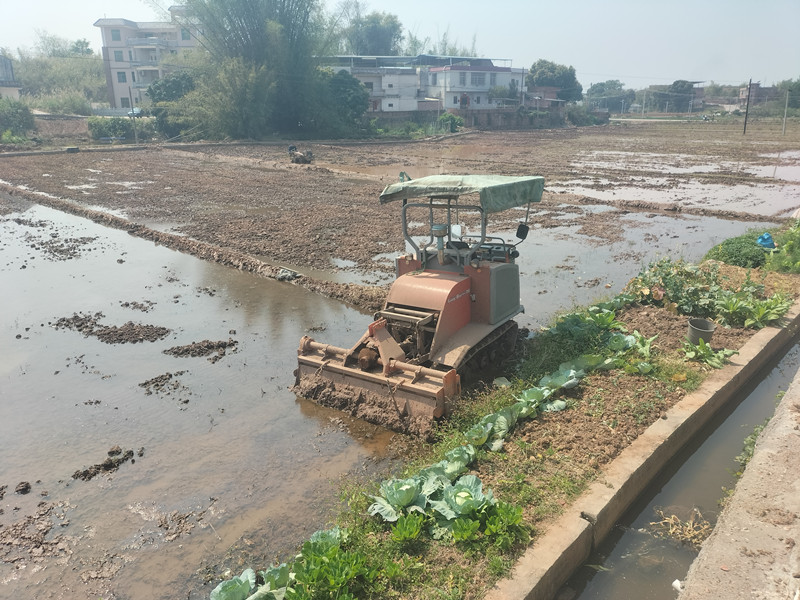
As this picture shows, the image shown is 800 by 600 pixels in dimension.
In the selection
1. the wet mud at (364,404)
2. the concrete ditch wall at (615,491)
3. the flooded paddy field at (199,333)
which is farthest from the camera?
the wet mud at (364,404)

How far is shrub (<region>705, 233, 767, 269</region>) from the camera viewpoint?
12191 millimetres

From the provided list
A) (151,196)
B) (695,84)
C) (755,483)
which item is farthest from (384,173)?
(695,84)

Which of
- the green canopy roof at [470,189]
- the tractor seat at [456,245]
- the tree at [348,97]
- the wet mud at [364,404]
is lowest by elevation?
the wet mud at [364,404]

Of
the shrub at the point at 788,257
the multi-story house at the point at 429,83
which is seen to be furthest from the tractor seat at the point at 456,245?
the multi-story house at the point at 429,83

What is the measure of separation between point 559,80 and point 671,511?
85.4 m

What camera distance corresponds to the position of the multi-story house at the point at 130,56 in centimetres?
6506

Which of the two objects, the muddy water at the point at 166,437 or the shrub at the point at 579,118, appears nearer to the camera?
the muddy water at the point at 166,437

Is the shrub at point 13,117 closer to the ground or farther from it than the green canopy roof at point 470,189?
farther from it

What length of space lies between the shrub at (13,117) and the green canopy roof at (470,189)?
45578 mm

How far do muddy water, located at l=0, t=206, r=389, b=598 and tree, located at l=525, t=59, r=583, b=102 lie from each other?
3133 inches

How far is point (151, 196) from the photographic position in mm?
23109

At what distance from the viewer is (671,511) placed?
5.55m

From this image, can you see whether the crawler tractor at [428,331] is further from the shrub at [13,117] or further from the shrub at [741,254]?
the shrub at [13,117]

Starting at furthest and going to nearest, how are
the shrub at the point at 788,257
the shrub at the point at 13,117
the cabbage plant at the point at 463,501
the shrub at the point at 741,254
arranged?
the shrub at the point at 13,117 < the shrub at the point at 741,254 < the shrub at the point at 788,257 < the cabbage plant at the point at 463,501
